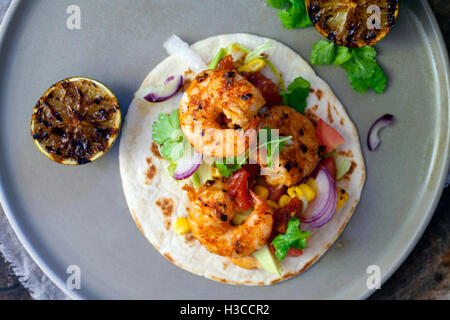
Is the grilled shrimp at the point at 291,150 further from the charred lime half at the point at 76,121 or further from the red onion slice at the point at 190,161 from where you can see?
the charred lime half at the point at 76,121

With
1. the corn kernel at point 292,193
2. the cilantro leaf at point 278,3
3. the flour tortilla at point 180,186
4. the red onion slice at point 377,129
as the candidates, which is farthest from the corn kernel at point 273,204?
the cilantro leaf at point 278,3

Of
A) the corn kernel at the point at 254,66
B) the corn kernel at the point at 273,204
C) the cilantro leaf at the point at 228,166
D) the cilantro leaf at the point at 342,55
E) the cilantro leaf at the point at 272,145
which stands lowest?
the corn kernel at the point at 273,204

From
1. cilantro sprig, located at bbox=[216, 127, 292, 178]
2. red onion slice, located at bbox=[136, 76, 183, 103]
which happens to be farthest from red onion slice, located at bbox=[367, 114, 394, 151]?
red onion slice, located at bbox=[136, 76, 183, 103]

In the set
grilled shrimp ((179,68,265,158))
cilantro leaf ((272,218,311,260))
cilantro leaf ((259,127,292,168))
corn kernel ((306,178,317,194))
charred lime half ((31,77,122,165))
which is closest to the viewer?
grilled shrimp ((179,68,265,158))

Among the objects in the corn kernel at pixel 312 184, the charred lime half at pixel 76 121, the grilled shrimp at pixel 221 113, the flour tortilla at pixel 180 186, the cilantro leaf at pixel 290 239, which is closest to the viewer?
the grilled shrimp at pixel 221 113

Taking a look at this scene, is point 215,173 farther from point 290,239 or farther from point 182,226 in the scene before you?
point 290,239

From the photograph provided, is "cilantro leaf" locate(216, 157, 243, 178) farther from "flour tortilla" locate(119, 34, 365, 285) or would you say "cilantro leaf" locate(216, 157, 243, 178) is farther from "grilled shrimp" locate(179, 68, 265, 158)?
"flour tortilla" locate(119, 34, 365, 285)
